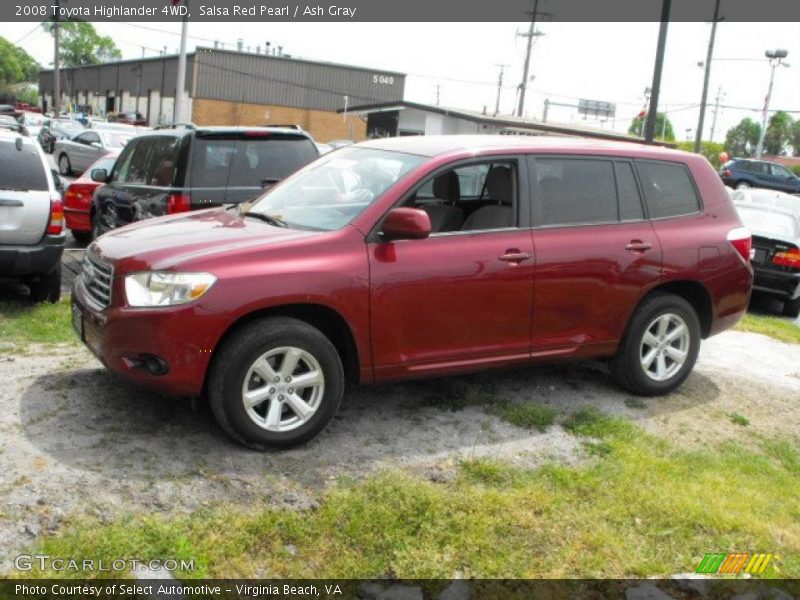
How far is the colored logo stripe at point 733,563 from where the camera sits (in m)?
3.98

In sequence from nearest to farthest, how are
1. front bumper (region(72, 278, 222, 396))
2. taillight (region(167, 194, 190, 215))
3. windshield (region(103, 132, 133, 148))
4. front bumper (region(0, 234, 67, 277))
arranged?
1. front bumper (region(72, 278, 222, 396))
2. front bumper (region(0, 234, 67, 277))
3. taillight (region(167, 194, 190, 215))
4. windshield (region(103, 132, 133, 148))

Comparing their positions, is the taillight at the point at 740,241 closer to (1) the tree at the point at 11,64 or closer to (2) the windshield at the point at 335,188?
(2) the windshield at the point at 335,188

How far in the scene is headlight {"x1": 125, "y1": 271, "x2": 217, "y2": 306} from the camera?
4.39m

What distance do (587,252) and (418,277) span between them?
132 centimetres

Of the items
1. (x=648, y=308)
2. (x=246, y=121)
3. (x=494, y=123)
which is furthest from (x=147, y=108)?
(x=648, y=308)

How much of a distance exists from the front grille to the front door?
1454mm

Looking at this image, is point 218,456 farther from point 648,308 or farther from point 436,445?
point 648,308

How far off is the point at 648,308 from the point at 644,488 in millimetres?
1719

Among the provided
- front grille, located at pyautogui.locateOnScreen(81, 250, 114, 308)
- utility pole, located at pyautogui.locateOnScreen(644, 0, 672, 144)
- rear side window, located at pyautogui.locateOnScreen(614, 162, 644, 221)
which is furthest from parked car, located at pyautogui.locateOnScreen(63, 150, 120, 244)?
utility pole, located at pyautogui.locateOnScreen(644, 0, 672, 144)

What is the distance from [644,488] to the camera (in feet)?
15.0

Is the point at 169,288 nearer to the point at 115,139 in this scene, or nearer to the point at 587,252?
the point at 587,252

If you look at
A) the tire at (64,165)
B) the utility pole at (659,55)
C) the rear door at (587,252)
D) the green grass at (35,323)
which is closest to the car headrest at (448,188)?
the rear door at (587,252)

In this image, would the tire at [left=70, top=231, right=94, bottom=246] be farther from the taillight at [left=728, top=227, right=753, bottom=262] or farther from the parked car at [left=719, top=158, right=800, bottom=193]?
the parked car at [left=719, top=158, right=800, bottom=193]

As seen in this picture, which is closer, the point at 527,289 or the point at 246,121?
the point at 527,289
